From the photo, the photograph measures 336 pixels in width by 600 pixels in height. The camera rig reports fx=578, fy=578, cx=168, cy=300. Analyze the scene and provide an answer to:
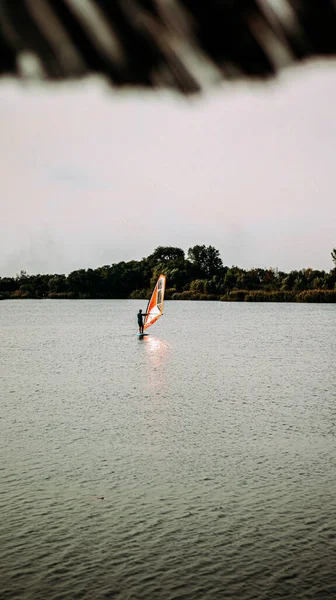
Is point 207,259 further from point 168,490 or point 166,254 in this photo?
point 168,490

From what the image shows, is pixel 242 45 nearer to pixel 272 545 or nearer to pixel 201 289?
pixel 272 545

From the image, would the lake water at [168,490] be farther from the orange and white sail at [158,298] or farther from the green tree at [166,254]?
the green tree at [166,254]

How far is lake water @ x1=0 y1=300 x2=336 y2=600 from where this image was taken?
3.08 meters

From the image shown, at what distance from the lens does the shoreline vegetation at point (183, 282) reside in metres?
70.2

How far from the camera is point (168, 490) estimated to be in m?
4.90

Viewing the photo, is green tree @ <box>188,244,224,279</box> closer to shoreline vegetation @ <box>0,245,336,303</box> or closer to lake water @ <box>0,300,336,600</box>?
shoreline vegetation @ <box>0,245,336,303</box>

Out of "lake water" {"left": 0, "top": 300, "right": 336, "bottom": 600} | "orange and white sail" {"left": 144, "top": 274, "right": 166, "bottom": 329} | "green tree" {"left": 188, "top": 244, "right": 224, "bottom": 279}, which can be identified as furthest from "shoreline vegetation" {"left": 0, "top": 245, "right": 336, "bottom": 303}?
"lake water" {"left": 0, "top": 300, "right": 336, "bottom": 600}

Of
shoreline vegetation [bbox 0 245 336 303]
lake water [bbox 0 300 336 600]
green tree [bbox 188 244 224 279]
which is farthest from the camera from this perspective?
green tree [bbox 188 244 224 279]

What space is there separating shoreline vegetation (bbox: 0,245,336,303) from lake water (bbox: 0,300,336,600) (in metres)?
55.4

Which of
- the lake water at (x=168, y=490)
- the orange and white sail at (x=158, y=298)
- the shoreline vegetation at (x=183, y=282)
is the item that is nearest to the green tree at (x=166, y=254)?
the shoreline vegetation at (x=183, y=282)

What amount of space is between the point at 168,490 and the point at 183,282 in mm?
86059

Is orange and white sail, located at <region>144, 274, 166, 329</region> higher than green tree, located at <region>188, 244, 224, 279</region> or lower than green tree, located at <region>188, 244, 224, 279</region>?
lower

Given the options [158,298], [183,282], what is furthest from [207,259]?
[158,298]

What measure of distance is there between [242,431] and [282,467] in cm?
177
